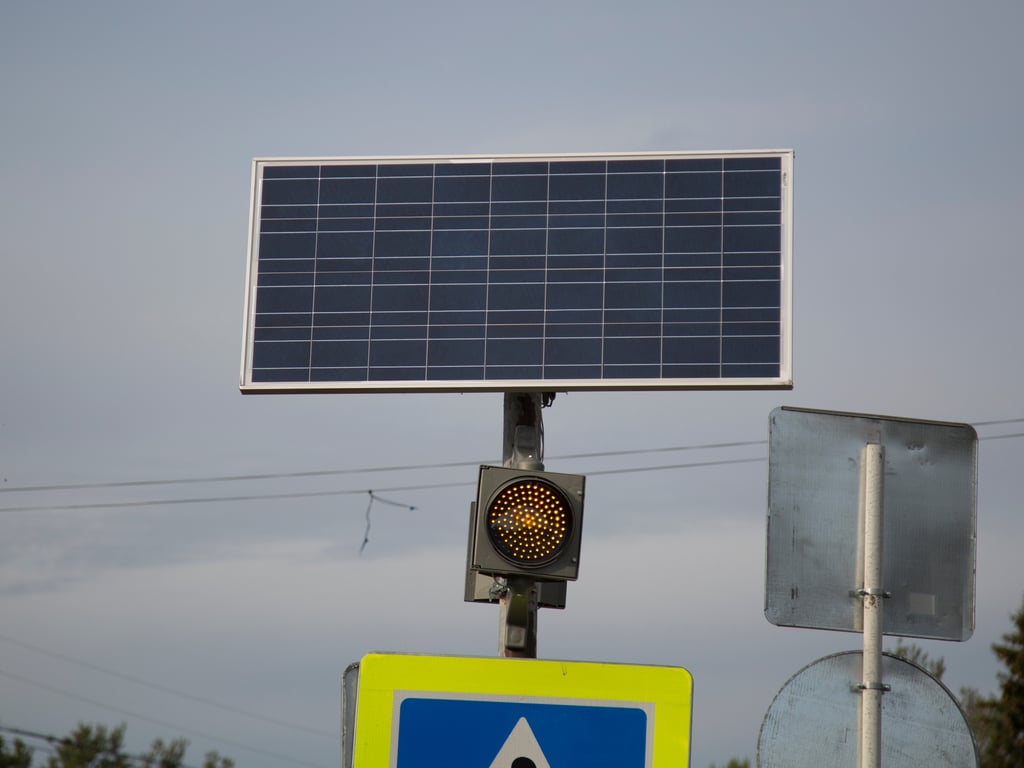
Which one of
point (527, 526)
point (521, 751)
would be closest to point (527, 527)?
point (527, 526)

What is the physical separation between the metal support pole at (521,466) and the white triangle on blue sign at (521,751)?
0.50 m

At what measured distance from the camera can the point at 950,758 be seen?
4.45 meters

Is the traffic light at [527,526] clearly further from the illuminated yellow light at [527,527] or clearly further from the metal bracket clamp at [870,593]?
the metal bracket clamp at [870,593]

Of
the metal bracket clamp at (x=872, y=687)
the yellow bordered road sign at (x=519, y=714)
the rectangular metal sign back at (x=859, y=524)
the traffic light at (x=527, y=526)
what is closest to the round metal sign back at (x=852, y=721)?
the metal bracket clamp at (x=872, y=687)

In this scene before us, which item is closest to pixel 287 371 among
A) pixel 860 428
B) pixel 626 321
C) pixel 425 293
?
pixel 425 293

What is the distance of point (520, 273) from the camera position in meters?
7.53

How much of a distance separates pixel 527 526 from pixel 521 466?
39.2 inches

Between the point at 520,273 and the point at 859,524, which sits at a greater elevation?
the point at 520,273

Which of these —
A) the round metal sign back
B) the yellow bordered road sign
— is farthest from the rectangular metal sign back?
the yellow bordered road sign

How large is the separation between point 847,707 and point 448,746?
1694 millimetres

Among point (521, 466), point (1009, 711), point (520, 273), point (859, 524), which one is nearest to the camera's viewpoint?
point (859, 524)

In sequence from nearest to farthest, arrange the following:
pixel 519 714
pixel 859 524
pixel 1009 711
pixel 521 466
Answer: pixel 859 524, pixel 519 714, pixel 521 466, pixel 1009 711

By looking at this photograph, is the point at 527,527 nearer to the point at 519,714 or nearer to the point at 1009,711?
the point at 519,714

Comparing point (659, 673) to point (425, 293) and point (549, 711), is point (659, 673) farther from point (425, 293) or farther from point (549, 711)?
point (425, 293)
